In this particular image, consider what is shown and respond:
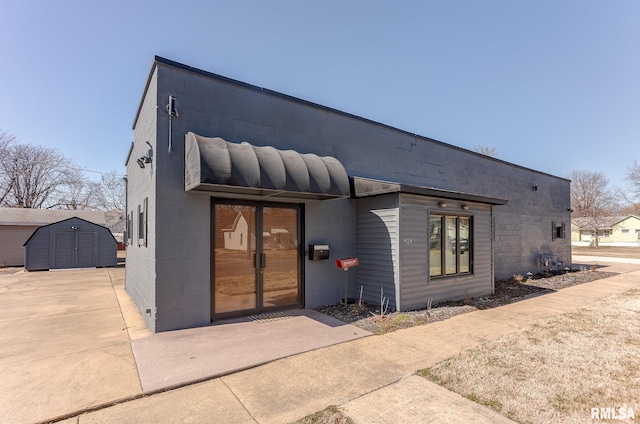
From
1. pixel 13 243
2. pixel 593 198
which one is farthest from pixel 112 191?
pixel 593 198

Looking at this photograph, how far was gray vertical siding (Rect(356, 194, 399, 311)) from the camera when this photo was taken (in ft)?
23.3

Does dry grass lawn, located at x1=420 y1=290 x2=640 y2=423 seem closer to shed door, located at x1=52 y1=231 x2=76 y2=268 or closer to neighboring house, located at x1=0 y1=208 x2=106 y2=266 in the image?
shed door, located at x1=52 y1=231 x2=76 y2=268

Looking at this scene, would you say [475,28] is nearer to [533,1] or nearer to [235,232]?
[533,1]

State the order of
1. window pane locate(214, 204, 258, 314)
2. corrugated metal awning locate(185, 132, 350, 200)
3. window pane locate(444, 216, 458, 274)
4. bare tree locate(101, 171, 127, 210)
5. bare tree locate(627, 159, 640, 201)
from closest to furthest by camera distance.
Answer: corrugated metal awning locate(185, 132, 350, 200) < window pane locate(214, 204, 258, 314) < window pane locate(444, 216, 458, 274) < bare tree locate(627, 159, 640, 201) < bare tree locate(101, 171, 127, 210)

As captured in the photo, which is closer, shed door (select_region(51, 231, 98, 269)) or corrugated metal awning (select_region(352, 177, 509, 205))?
corrugated metal awning (select_region(352, 177, 509, 205))

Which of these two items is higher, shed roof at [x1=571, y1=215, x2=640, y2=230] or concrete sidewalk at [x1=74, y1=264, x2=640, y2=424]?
shed roof at [x1=571, y1=215, x2=640, y2=230]

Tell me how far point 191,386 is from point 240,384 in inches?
22.6

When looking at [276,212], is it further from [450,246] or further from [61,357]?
[450,246]

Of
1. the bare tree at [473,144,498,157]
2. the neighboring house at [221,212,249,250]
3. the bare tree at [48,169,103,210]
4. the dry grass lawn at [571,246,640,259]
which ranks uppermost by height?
the bare tree at [473,144,498,157]

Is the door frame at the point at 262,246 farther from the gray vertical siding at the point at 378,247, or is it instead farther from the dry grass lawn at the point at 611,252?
the dry grass lawn at the point at 611,252

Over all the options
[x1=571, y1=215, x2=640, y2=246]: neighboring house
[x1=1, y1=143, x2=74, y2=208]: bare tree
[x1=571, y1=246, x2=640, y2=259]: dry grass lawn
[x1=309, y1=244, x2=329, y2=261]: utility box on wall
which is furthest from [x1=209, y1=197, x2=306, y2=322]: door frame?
[x1=571, y1=215, x2=640, y2=246]: neighboring house

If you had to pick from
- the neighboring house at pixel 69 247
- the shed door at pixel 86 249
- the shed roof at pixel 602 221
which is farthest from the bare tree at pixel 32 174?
the shed roof at pixel 602 221

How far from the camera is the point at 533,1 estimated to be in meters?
8.37

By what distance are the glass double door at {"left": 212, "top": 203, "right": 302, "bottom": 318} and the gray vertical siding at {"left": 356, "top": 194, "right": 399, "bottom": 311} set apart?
1.81 meters
